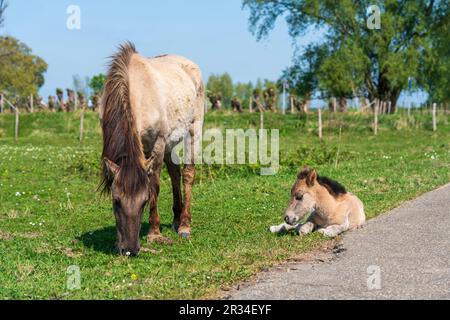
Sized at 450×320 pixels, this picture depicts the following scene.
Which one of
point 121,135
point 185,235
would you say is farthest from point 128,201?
point 185,235

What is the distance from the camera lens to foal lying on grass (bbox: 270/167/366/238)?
9234mm

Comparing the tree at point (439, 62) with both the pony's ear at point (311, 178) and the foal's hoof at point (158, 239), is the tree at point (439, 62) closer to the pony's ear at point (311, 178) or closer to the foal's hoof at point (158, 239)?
the pony's ear at point (311, 178)

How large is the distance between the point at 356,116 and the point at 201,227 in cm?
2838

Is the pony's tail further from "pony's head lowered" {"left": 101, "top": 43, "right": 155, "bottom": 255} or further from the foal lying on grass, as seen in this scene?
the foal lying on grass

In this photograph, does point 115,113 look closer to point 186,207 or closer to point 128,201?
point 128,201

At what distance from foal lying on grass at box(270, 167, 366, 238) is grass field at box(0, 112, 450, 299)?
0.33m

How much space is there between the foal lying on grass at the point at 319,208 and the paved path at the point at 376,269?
0.23m

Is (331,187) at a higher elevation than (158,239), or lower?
higher

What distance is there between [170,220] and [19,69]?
77.3 m

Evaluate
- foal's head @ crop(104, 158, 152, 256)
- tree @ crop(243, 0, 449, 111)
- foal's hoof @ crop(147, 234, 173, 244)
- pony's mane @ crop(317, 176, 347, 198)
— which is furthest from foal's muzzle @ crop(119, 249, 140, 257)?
tree @ crop(243, 0, 449, 111)

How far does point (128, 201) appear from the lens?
792 cm

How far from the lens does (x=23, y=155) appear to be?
24844 millimetres

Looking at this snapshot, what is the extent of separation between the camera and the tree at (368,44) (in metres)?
43.8

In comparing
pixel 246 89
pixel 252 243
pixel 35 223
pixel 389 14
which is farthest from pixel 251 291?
pixel 246 89
